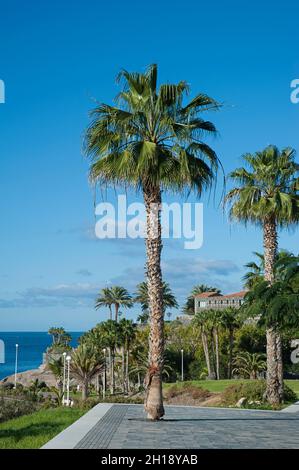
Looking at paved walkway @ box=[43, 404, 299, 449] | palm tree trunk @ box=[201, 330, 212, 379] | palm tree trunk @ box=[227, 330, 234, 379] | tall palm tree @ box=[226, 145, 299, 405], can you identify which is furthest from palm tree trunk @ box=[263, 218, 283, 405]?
palm tree trunk @ box=[201, 330, 212, 379]

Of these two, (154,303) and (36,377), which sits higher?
(154,303)

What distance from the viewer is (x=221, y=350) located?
77938mm

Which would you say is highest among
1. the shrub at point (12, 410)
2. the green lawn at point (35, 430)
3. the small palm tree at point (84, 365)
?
the small palm tree at point (84, 365)

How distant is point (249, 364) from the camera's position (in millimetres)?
70375

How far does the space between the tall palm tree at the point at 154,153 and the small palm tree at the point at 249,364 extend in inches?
2041

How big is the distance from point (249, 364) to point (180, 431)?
2192 inches

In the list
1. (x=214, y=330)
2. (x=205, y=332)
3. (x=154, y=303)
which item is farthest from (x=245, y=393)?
(x=205, y=332)

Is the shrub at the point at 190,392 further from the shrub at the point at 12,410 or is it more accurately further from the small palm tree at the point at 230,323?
the small palm tree at the point at 230,323

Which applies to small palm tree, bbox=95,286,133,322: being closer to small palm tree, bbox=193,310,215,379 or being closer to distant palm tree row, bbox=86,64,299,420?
small palm tree, bbox=193,310,215,379

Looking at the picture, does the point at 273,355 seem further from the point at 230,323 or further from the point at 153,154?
the point at 230,323

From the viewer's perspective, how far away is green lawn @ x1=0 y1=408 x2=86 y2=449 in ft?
46.3

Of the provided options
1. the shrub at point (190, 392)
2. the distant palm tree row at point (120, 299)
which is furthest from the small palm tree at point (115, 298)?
the shrub at point (190, 392)

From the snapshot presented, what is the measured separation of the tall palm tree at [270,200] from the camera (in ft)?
97.1
